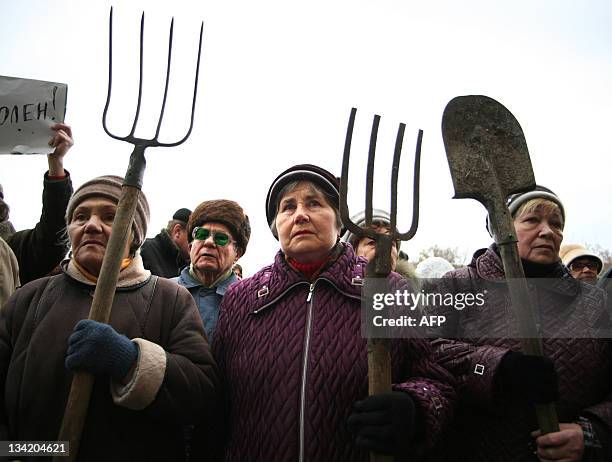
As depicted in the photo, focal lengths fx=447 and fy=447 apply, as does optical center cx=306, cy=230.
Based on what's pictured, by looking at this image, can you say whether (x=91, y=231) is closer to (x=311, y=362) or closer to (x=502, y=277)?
(x=311, y=362)

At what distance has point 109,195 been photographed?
1.97 metres

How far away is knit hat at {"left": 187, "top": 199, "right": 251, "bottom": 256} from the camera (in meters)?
2.97

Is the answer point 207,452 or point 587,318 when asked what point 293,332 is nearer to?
point 207,452

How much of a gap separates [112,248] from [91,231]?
0.28 meters

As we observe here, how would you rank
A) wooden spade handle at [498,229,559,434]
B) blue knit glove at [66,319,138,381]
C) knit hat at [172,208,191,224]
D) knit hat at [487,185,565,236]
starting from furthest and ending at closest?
knit hat at [172,208,191,224] < knit hat at [487,185,565,236] < wooden spade handle at [498,229,559,434] < blue knit glove at [66,319,138,381]

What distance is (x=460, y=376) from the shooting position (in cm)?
186

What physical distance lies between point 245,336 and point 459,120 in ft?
4.56

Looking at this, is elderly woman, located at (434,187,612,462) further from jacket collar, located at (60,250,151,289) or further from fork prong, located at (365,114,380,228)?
jacket collar, located at (60,250,151,289)

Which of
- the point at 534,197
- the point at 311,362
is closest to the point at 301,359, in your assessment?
the point at 311,362

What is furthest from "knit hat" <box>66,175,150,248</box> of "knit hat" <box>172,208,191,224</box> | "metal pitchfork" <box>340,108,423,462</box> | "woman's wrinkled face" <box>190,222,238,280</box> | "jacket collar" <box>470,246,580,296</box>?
"knit hat" <box>172,208,191,224</box>

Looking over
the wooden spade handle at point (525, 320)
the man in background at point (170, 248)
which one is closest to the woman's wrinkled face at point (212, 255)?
the man in background at point (170, 248)

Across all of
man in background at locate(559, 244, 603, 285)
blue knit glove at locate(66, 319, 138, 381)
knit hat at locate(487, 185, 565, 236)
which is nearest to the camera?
blue knit glove at locate(66, 319, 138, 381)

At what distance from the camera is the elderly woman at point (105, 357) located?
1.56m

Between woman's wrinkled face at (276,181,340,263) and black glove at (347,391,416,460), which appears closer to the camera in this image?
black glove at (347,391,416,460)
